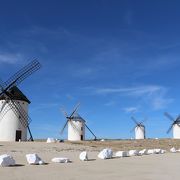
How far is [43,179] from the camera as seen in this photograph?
1285 cm

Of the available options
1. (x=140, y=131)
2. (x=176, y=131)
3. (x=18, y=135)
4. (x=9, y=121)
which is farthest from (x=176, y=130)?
(x=9, y=121)

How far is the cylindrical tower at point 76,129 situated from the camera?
73.2 metres

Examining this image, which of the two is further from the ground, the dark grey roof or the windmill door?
the dark grey roof

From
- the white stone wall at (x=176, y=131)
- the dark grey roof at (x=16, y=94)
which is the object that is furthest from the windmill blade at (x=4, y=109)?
the white stone wall at (x=176, y=131)

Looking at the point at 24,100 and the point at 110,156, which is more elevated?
the point at 24,100

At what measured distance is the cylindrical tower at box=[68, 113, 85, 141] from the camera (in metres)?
73.2

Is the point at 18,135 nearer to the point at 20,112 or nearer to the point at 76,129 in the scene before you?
the point at 20,112

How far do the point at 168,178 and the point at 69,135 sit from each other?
61048 mm

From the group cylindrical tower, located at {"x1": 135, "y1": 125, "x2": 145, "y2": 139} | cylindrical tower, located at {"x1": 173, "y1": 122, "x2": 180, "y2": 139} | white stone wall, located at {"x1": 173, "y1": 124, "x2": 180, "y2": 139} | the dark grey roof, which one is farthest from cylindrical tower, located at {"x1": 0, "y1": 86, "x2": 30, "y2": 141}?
cylindrical tower, located at {"x1": 135, "y1": 125, "x2": 145, "y2": 139}

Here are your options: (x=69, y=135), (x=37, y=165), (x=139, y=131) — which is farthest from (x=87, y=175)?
(x=139, y=131)

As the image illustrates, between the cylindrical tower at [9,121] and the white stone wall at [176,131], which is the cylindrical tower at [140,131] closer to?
the white stone wall at [176,131]

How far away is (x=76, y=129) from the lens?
242 feet

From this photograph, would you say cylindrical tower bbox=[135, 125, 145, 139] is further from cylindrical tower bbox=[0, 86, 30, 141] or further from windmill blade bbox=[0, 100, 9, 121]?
windmill blade bbox=[0, 100, 9, 121]

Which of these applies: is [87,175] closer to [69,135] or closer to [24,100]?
[24,100]
